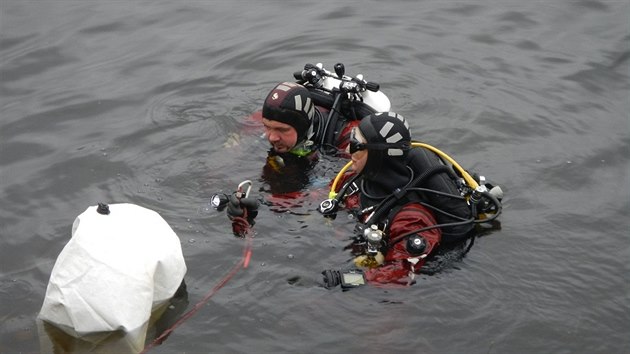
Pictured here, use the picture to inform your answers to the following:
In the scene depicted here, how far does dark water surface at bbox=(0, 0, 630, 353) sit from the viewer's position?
5.79 m

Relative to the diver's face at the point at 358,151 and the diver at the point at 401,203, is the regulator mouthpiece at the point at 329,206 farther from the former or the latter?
the diver's face at the point at 358,151

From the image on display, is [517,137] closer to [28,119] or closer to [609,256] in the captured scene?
[609,256]

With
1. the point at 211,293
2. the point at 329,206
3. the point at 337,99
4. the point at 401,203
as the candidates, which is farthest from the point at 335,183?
the point at 211,293

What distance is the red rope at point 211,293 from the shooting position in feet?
18.3

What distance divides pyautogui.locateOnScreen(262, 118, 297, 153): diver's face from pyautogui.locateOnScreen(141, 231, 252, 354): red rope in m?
1.15

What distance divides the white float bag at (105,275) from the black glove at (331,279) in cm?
133

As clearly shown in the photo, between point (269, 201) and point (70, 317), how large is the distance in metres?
2.50

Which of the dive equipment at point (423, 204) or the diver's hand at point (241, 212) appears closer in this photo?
the dive equipment at point (423, 204)

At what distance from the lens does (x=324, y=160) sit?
7.66m

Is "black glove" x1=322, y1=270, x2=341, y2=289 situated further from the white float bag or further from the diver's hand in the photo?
the white float bag

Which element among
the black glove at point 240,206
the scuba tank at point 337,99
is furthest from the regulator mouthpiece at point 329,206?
the scuba tank at point 337,99

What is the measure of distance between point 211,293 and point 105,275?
3.95 feet

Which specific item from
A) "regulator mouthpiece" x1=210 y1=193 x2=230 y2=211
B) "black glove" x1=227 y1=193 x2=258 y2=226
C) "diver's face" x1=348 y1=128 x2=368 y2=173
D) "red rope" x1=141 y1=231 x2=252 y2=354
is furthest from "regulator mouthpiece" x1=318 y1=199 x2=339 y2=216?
"regulator mouthpiece" x1=210 y1=193 x2=230 y2=211

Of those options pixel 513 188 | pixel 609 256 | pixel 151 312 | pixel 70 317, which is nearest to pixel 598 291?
pixel 609 256
